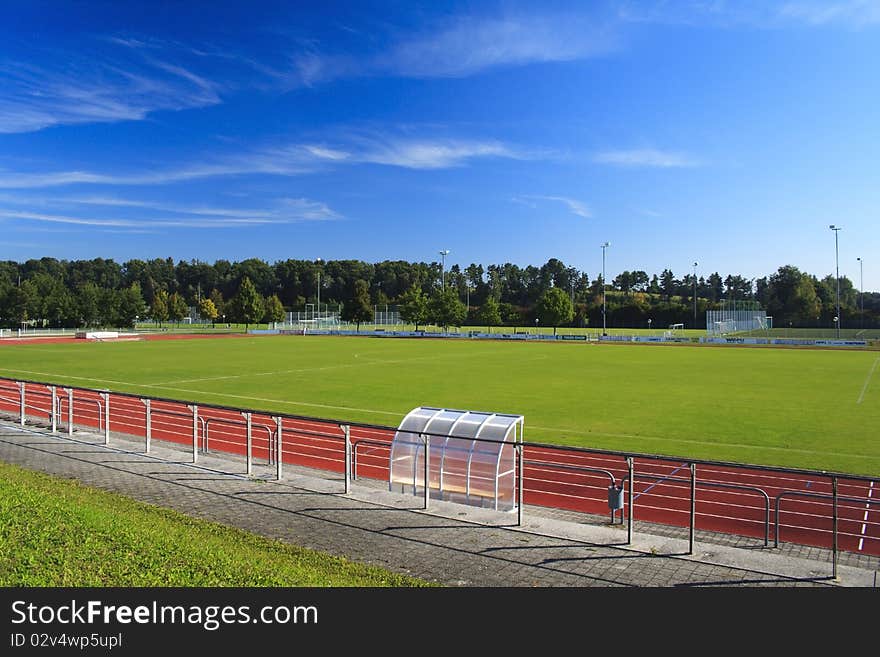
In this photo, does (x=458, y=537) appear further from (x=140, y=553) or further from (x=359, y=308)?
(x=359, y=308)

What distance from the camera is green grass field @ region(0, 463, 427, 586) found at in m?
5.84

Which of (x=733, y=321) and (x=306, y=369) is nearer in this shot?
(x=306, y=369)

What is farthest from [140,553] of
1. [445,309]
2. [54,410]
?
[445,309]

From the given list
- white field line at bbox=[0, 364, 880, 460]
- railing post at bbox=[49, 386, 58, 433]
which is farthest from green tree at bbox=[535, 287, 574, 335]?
railing post at bbox=[49, 386, 58, 433]

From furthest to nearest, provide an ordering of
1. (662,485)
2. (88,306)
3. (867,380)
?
1. (88,306)
2. (867,380)
3. (662,485)

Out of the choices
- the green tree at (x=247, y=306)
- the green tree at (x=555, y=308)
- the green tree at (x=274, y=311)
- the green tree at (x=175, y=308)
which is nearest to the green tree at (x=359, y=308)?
the green tree at (x=274, y=311)

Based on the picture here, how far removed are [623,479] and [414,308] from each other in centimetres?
9120

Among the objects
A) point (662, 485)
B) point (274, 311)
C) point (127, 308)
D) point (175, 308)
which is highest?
point (175, 308)

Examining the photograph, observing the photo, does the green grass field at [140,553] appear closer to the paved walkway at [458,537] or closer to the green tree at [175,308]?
the paved walkway at [458,537]

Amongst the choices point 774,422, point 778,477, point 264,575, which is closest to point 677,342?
point 774,422

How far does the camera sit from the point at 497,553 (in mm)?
7355

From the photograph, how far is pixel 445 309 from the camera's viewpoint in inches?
3831

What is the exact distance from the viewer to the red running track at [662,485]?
9.30 m

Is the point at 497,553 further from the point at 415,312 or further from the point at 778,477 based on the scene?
the point at 415,312
